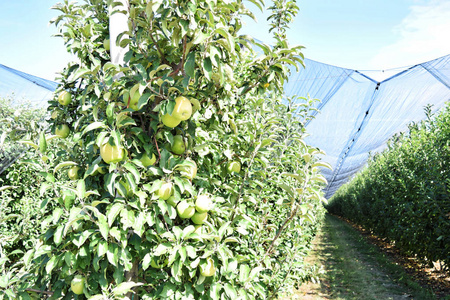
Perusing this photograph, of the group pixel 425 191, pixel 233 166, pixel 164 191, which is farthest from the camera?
pixel 425 191

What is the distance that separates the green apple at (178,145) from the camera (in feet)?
4.13

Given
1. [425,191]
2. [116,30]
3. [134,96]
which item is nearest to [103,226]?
[134,96]

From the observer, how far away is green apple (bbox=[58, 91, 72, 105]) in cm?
132

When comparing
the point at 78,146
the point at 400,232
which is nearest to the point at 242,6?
the point at 78,146

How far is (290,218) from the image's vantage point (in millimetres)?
1451

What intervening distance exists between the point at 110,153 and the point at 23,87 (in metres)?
5.46

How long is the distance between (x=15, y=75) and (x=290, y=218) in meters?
5.66

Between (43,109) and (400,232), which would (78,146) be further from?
(400,232)

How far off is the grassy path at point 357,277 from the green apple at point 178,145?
2873 millimetres

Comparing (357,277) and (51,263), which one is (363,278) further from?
(51,263)

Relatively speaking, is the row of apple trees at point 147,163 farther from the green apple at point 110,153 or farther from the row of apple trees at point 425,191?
the row of apple trees at point 425,191

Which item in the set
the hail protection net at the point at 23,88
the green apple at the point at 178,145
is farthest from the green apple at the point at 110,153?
the hail protection net at the point at 23,88

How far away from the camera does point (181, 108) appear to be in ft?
3.56

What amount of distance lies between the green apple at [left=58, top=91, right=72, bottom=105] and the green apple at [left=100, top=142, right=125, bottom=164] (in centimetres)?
46
